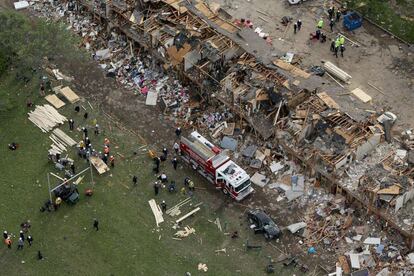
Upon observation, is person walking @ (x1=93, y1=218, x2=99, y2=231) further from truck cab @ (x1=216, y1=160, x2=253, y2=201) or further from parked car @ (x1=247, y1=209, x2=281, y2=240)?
parked car @ (x1=247, y1=209, x2=281, y2=240)

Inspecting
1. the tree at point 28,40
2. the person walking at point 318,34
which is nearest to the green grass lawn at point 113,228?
the tree at point 28,40

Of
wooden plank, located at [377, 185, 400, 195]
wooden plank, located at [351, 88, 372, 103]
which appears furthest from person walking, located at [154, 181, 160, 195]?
wooden plank, located at [351, 88, 372, 103]

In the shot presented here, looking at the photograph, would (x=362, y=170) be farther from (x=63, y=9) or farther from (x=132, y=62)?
(x=63, y=9)

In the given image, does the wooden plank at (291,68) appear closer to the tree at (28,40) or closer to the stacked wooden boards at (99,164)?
the stacked wooden boards at (99,164)

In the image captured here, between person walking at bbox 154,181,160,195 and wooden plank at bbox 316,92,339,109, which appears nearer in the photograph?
person walking at bbox 154,181,160,195

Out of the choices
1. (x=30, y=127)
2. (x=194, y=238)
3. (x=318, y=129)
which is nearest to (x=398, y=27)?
(x=318, y=129)

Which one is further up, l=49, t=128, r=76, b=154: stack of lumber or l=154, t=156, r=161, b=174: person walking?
l=49, t=128, r=76, b=154: stack of lumber
